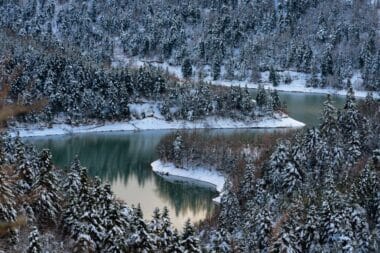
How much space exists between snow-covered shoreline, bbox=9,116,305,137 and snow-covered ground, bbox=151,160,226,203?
32.5 m

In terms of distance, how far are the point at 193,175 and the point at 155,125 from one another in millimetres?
39344

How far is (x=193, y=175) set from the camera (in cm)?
8769

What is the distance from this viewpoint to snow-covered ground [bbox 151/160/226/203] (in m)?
84.6

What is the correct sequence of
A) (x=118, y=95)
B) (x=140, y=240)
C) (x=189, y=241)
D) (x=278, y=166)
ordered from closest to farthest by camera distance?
(x=189, y=241), (x=140, y=240), (x=278, y=166), (x=118, y=95)

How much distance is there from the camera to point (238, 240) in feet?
159

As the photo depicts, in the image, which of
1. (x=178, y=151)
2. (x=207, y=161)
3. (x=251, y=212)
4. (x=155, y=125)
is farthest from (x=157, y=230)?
(x=155, y=125)

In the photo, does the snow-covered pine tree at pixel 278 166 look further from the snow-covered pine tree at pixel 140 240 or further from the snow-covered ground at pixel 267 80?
the snow-covered ground at pixel 267 80

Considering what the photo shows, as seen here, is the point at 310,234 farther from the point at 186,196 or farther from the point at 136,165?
the point at 136,165

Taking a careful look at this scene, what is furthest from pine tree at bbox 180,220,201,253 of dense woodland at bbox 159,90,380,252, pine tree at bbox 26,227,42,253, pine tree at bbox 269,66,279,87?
pine tree at bbox 269,66,279,87

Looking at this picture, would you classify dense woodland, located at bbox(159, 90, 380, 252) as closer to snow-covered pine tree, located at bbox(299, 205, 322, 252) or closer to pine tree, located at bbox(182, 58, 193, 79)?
snow-covered pine tree, located at bbox(299, 205, 322, 252)

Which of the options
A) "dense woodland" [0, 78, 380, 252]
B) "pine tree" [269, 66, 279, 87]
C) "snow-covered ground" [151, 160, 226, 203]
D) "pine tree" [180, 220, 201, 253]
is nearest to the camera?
"pine tree" [180, 220, 201, 253]

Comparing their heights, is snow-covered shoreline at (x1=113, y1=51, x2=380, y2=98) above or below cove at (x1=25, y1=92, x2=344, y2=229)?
above

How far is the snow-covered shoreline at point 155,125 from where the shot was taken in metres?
115

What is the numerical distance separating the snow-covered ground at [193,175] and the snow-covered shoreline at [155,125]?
32.5 meters
